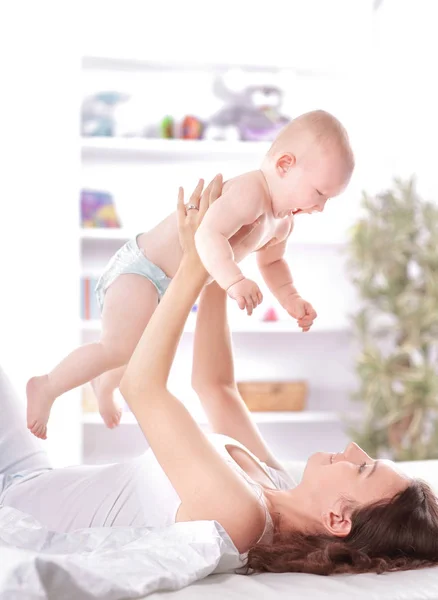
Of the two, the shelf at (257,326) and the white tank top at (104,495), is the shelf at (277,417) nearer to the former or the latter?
the shelf at (257,326)

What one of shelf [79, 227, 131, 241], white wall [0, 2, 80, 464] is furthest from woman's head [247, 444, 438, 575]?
shelf [79, 227, 131, 241]

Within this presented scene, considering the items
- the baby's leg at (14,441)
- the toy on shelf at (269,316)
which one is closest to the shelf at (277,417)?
the toy on shelf at (269,316)

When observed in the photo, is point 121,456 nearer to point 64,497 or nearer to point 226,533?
point 64,497

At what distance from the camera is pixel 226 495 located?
45.9 inches

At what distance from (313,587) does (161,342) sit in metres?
0.43

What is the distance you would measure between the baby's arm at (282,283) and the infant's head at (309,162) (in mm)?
223

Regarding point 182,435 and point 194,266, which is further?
point 194,266

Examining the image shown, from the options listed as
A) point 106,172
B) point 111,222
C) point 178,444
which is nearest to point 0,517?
point 178,444

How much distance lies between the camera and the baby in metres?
1.34

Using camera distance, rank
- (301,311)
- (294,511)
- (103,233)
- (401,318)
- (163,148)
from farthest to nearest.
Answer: (163,148) → (103,233) → (401,318) → (301,311) → (294,511)

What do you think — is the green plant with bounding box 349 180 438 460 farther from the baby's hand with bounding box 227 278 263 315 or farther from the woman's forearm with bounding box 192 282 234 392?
the baby's hand with bounding box 227 278 263 315

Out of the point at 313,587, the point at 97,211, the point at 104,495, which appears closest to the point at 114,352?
the point at 104,495

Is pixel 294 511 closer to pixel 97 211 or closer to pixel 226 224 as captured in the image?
pixel 226 224

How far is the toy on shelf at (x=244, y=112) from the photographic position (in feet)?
12.8
